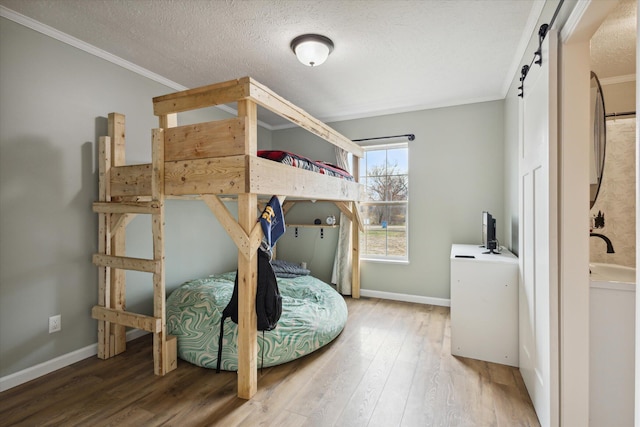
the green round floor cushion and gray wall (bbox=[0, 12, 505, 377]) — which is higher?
gray wall (bbox=[0, 12, 505, 377])

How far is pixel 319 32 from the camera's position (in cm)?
229

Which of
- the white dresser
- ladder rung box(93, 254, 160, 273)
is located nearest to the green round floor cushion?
ladder rung box(93, 254, 160, 273)

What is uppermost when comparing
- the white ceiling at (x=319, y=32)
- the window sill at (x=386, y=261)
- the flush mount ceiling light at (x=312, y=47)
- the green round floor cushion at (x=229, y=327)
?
the white ceiling at (x=319, y=32)

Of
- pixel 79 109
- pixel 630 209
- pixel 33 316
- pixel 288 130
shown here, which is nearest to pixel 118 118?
pixel 79 109

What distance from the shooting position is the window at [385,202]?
4113mm

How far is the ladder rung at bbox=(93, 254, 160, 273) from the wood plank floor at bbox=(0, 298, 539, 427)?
774 millimetres

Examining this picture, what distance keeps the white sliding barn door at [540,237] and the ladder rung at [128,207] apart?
2441 mm

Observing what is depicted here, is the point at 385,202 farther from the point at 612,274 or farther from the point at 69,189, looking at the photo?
the point at 69,189

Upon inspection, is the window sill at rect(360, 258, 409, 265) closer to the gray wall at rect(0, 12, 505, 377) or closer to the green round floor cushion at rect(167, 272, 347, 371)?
the gray wall at rect(0, 12, 505, 377)

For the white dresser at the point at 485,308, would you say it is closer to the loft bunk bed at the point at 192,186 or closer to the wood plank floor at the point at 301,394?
the wood plank floor at the point at 301,394

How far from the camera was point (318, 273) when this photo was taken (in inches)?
179

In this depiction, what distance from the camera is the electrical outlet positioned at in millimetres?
2271

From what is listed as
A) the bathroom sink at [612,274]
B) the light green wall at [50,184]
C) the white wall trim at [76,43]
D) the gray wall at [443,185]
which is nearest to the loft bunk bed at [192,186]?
the light green wall at [50,184]

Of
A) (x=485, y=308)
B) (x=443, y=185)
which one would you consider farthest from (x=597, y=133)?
(x=443, y=185)
